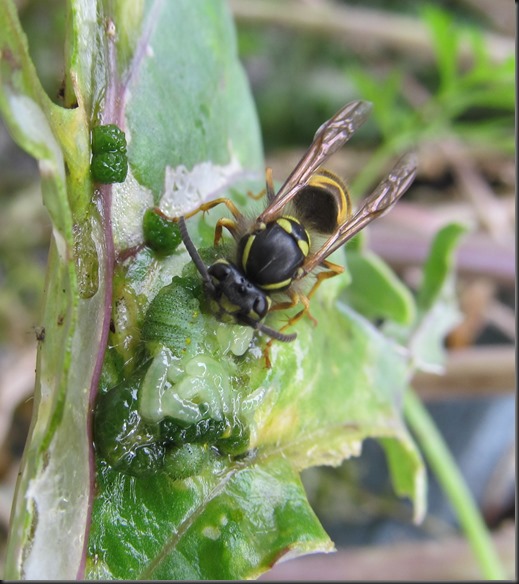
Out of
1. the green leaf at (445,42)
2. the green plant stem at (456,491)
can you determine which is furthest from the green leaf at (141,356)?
the green leaf at (445,42)

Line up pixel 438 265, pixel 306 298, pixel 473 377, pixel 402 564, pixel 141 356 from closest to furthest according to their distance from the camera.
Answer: pixel 141 356, pixel 306 298, pixel 438 265, pixel 402 564, pixel 473 377

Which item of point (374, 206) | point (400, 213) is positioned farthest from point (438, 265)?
point (400, 213)

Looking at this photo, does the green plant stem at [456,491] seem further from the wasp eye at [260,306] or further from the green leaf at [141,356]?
the wasp eye at [260,306]

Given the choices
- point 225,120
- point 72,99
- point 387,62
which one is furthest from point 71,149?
point 387,62

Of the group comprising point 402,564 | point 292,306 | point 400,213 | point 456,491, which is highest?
point 400,213

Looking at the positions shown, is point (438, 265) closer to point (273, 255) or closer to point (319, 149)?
point (319, 149)

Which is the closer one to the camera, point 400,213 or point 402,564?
point 402,564

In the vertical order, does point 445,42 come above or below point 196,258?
above
